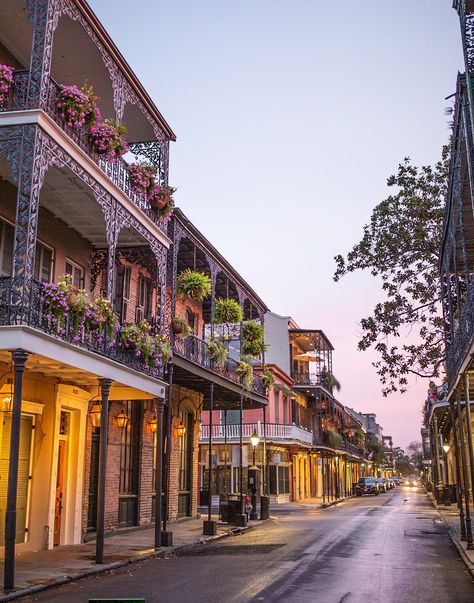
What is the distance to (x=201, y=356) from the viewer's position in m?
19.5

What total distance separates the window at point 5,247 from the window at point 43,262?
0.91 m

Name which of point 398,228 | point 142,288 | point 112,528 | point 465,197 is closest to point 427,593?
point 465,197

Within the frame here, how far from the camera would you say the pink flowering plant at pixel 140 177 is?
14844 millimetres

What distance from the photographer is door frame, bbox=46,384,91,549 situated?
14188mm

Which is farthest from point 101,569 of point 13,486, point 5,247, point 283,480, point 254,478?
point 283,480

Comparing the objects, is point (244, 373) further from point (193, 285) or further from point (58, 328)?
point (58, 328)

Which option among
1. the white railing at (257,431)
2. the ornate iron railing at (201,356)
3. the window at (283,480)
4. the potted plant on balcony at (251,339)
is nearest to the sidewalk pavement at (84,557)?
the ornate iron railing at (201,356)

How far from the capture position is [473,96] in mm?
8992

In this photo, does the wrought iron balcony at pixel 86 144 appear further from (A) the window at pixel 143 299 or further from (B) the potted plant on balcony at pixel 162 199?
(A) the window at pixel 143 299

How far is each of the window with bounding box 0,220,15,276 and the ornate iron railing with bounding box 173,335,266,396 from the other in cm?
539

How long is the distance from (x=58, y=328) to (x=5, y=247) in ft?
8.84

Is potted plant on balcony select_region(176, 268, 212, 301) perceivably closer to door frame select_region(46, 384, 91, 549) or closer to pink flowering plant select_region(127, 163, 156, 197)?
pink flowering plant select_region(127, 163, 156, 197)

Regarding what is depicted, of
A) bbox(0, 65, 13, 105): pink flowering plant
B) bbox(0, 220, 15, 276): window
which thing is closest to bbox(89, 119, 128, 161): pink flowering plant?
bbox(0, 65, 13, 105): pink flowering plant

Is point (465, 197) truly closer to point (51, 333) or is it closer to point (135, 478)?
point (51, 333)
